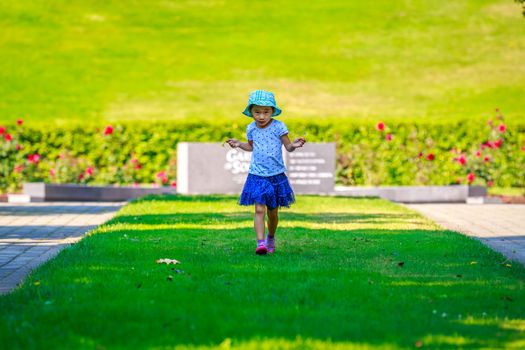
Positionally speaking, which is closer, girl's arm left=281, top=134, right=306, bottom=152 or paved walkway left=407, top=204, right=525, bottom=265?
girl's arm left=281, top=134, right=306, bottom=152

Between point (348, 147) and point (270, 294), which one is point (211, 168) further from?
point (270, 294)

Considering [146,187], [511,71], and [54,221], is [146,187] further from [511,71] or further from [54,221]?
[511,71]

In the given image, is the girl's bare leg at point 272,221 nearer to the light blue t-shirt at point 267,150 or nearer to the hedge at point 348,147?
the light blue t-shirt at point 267,150

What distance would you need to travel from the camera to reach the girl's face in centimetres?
995

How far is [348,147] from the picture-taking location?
26.2m

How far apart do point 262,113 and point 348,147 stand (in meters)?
16.4

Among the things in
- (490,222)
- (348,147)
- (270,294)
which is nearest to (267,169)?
(270,294)

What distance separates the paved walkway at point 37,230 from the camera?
32.3ft

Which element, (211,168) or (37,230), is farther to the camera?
(211,168)

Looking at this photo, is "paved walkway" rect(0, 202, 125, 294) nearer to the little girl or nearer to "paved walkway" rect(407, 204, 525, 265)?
the little girl

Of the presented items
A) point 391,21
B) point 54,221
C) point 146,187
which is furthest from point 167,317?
point 391,21

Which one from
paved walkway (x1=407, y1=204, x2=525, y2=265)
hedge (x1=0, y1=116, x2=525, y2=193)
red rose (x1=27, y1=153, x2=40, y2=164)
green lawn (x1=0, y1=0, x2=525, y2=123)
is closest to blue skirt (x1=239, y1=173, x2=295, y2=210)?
paved walkway (x1=407, y1=204, x2=525, y2=265)

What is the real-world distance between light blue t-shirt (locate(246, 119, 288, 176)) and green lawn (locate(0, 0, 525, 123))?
28827 millimetres

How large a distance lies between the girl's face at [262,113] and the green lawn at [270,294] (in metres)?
1.25
